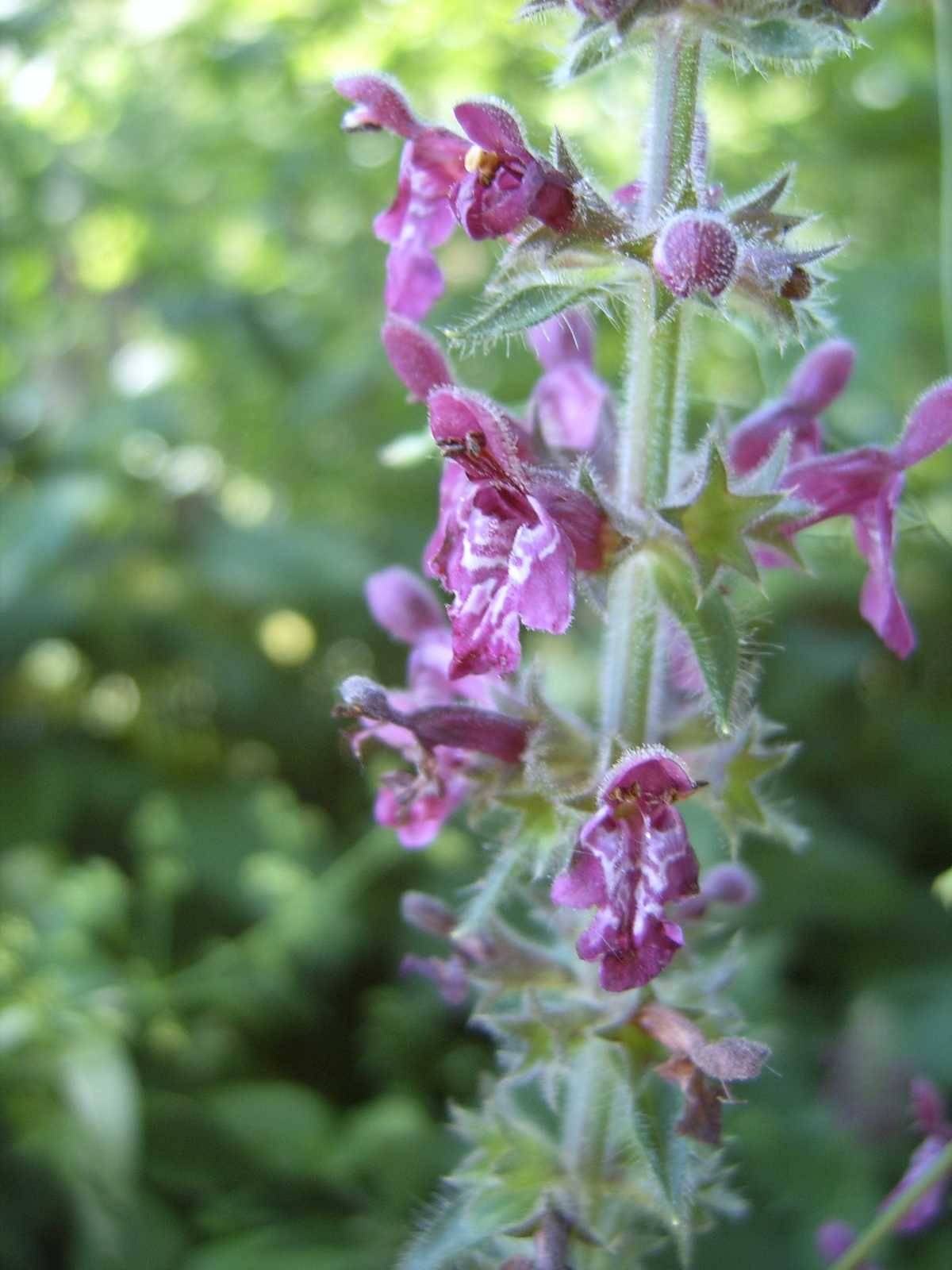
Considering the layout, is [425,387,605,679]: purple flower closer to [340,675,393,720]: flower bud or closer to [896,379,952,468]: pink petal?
[340,675,393,720]: flower bud

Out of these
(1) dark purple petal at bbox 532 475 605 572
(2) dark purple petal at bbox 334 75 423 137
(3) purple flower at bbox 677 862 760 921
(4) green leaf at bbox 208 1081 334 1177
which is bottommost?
(4) green leaf at bbox 208 1081 334 1177

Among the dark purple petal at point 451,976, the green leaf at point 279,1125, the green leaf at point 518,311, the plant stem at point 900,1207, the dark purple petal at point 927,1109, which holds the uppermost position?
the green leaf at point 518,311

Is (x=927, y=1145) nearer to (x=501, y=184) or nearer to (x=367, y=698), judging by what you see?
(x=367, y=698)

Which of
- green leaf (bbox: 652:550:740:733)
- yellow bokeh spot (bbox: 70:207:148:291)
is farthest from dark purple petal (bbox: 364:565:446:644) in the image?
yellow bokeh spot (bbox: 70:207:148:291)

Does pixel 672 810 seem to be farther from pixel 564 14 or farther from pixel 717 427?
pixel 564 14

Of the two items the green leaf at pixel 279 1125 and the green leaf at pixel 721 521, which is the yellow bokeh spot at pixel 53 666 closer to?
the green leaf at pixel 279 1125

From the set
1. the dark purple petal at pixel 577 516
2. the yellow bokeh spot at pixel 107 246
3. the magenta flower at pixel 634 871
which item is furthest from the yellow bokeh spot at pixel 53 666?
the magenta flower at pixel 634 871
